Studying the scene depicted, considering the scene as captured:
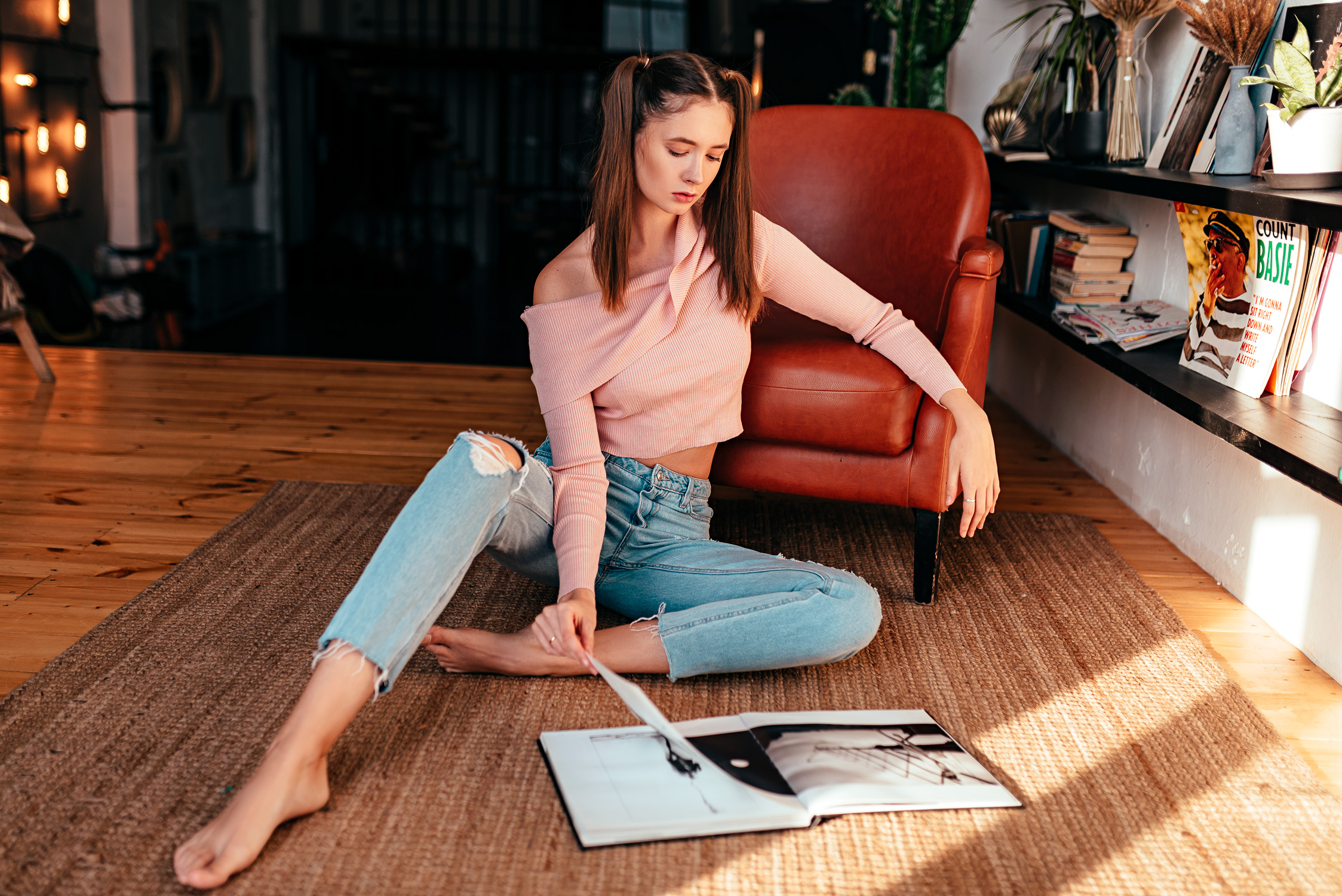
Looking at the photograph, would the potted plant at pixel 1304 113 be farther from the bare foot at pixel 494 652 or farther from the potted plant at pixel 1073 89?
the bare foot at pixel 494 652

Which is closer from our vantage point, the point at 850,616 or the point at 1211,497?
the point at 850,616

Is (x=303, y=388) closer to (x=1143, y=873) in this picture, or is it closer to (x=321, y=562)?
(x=321, y=562)

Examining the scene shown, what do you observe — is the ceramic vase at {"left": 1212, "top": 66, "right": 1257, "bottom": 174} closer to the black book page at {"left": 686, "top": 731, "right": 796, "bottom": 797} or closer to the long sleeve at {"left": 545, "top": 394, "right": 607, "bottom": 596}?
the long sleeve at {"left": 545, "top": 394, "right": 607, "bottom": 596}

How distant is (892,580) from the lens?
6.70 ft

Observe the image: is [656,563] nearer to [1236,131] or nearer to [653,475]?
[653,475]

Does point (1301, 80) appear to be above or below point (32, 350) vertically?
above

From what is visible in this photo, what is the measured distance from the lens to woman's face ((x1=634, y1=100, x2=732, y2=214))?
1434 millimetres

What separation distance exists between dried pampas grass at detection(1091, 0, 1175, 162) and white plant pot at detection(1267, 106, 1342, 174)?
0.79m

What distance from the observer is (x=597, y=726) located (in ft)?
4.72

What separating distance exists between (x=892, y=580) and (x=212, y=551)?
4.22 ft

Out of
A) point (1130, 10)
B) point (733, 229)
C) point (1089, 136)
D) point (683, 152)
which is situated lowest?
point (733, 229)

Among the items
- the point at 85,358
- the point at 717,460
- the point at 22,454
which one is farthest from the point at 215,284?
the point at 717,460

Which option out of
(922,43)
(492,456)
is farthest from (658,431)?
(922,43)

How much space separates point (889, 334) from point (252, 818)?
1.15 m
